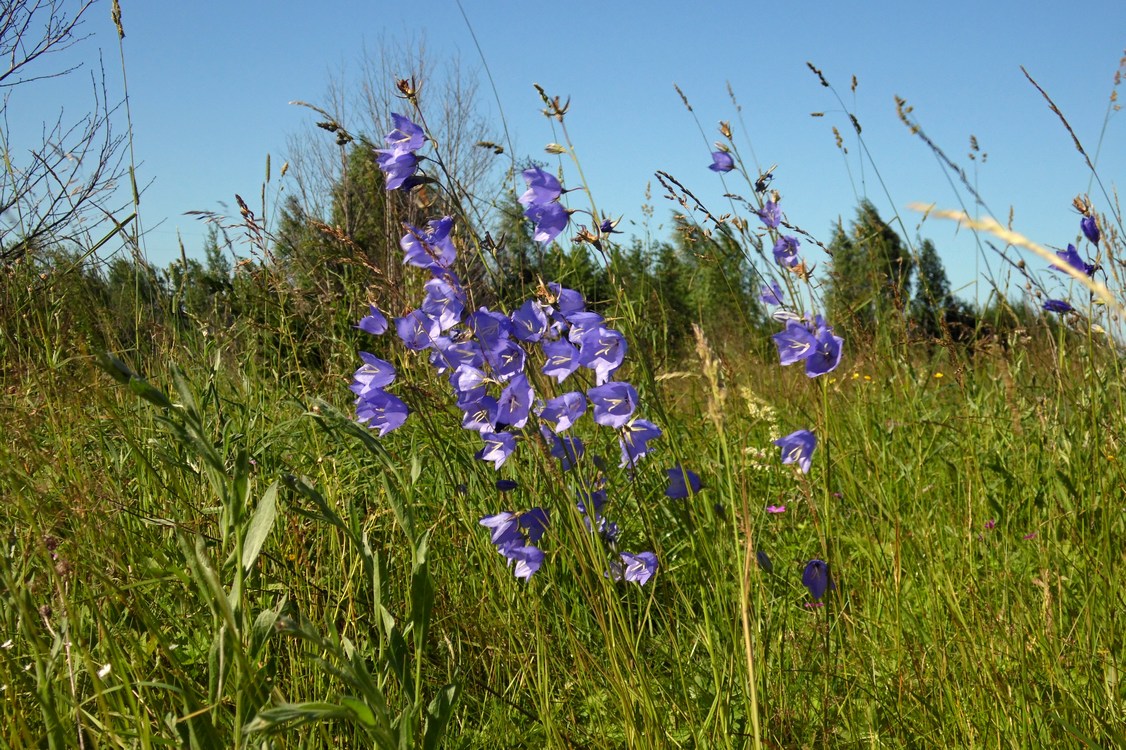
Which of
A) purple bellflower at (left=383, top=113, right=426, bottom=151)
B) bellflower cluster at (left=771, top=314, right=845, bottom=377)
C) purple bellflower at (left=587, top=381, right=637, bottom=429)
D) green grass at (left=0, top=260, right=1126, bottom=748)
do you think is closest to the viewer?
green grass at (left=0, top=260, right=1126, bottom=748)

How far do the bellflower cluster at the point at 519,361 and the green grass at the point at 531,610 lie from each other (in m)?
0.07

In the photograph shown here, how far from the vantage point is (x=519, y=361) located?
1663 millimetres

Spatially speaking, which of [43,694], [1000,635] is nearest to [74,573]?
[43,694]

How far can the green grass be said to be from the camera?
1076 mm

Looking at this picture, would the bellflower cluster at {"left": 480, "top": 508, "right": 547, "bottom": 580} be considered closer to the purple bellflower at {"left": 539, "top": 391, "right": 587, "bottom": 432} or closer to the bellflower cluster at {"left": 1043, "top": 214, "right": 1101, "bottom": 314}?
the purple bellflower at {"left": 539, "top": 391, "right": 587, "bottom": 432}

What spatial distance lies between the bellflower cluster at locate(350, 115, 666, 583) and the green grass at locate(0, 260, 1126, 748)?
70 mm

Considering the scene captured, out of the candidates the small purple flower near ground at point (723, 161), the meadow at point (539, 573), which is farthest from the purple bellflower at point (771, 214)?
the small purple flower near ground at point (723, 161)

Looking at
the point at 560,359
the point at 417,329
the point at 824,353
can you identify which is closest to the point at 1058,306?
the point at 824,353

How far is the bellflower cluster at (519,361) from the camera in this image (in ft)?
5.24

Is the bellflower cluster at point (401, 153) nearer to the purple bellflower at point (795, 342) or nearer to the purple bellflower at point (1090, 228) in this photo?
the purple bellflower at point (795, 342)

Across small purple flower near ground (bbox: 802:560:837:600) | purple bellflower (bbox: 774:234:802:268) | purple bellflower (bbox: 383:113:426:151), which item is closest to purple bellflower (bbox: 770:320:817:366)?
small purple flower near ground (bbox: 802:560:837:600)

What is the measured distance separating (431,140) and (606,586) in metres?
0.87

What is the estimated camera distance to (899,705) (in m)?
1.32

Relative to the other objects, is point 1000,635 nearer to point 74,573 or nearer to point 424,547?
point 424,547
